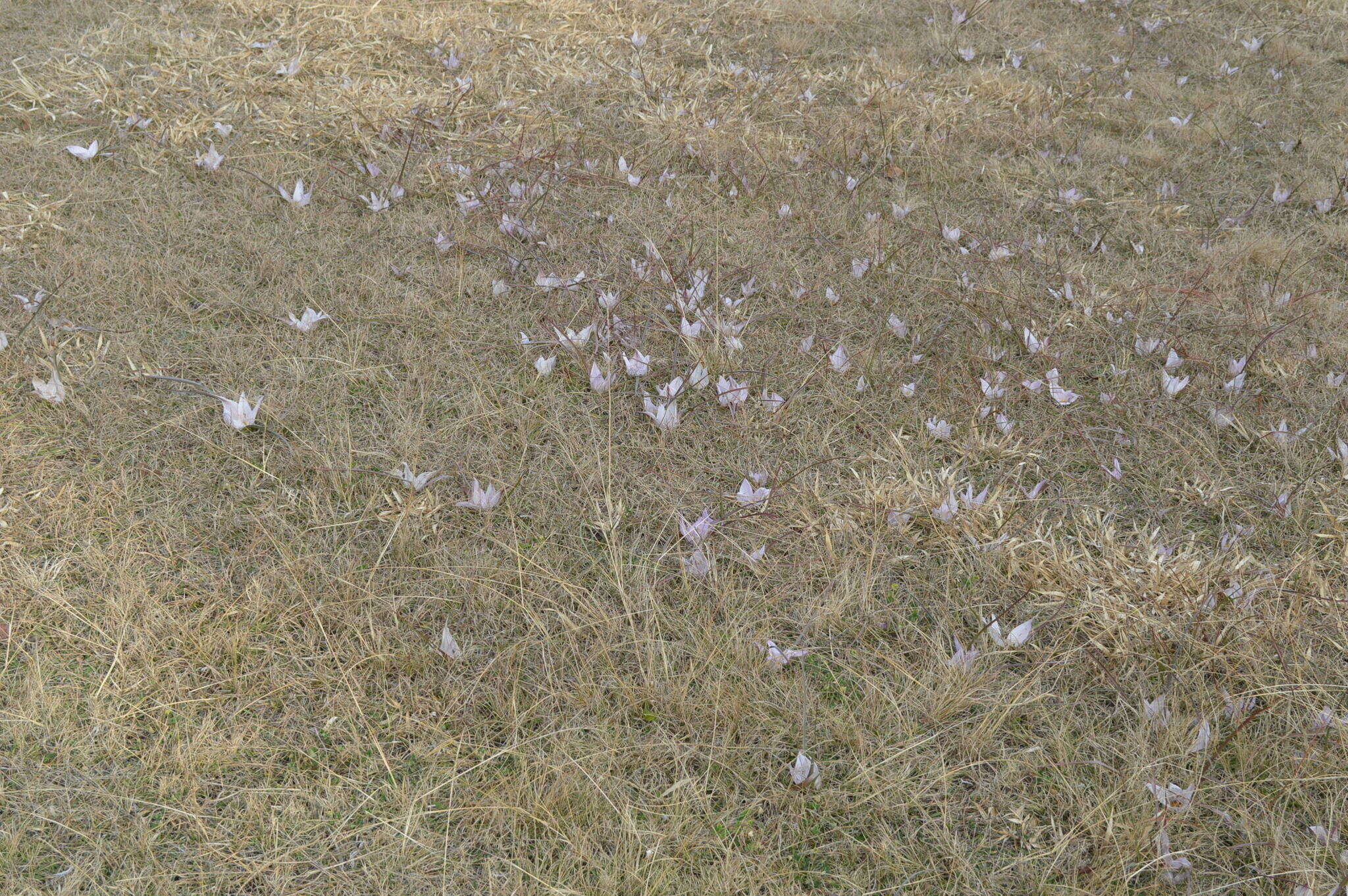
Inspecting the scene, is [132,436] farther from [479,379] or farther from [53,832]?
[53,832]

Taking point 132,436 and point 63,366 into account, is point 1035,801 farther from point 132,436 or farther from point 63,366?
point 63,366

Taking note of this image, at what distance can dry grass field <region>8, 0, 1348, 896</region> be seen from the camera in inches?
68.5

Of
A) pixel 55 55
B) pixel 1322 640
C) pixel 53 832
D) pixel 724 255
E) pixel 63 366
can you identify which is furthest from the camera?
pixel 55 55

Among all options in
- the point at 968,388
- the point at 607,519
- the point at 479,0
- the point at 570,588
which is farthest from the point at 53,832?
the point at 479,0

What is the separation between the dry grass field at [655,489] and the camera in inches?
68.5

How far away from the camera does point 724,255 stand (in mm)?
3291

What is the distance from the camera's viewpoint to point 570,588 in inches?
83.7

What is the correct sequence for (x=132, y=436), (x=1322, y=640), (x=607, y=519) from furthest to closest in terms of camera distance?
(x=132, y=436) < (x=607, y=519) < (x=1322, y=640)

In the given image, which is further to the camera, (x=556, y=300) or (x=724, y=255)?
(x=724, y=255)

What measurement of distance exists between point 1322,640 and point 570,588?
1701 mm

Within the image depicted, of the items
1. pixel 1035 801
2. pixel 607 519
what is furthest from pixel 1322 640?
pixel 607 519

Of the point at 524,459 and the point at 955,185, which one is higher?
the point at 955,185

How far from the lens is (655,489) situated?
242 cm

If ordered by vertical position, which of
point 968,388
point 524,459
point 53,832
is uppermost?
point 968,388
